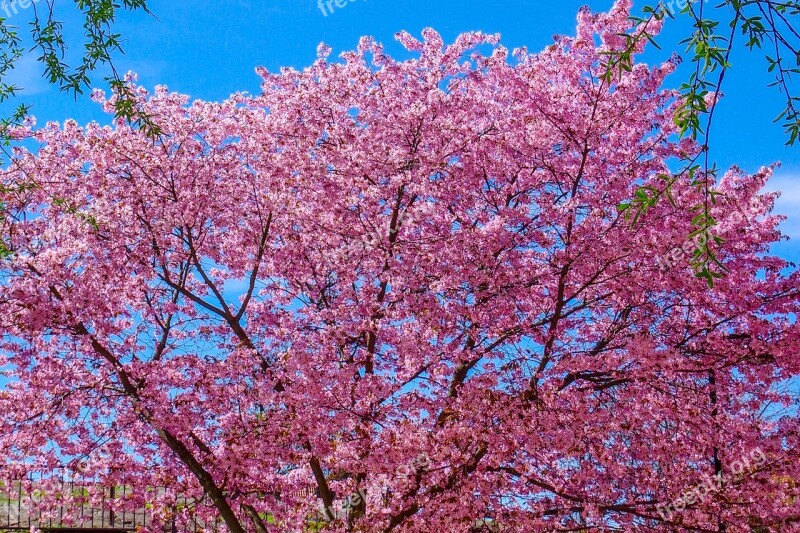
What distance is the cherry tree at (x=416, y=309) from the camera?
11.1 metres

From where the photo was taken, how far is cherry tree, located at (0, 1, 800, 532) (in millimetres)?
11125

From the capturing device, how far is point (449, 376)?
12.4m

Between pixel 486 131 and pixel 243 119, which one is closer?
pixel 486 131

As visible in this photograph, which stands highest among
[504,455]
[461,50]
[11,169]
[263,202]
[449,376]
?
[461,50]

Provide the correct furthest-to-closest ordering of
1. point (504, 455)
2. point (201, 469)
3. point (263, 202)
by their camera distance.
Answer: point (263, 202), point (201, 469), point (504, 455)

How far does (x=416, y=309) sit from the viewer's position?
39.3 ft

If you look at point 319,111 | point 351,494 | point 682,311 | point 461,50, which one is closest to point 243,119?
point 319,111

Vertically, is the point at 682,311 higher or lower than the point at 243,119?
lower

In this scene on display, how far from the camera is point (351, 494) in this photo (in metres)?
12.1

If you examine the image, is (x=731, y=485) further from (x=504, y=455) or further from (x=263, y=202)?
(x=263, y=202)

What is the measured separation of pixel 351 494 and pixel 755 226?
25.1ft

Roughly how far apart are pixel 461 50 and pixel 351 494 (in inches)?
303

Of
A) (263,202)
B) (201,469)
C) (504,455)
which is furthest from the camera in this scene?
(263,202)

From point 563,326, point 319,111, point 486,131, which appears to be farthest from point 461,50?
point 563,326
